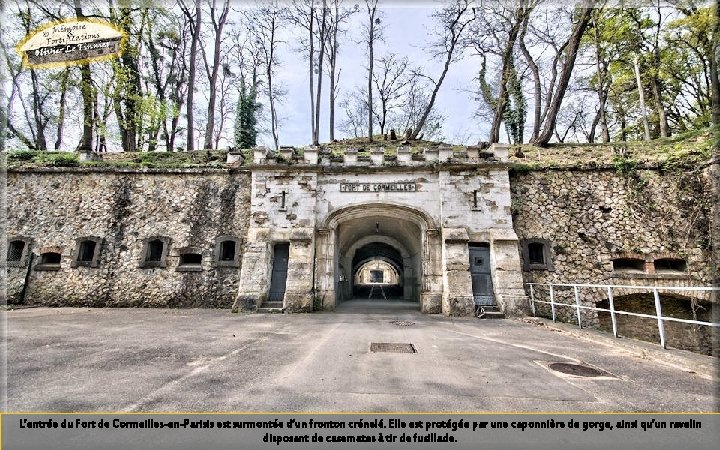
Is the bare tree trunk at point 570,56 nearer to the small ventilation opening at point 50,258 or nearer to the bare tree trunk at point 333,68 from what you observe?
the bare tree trunk at point 333,68

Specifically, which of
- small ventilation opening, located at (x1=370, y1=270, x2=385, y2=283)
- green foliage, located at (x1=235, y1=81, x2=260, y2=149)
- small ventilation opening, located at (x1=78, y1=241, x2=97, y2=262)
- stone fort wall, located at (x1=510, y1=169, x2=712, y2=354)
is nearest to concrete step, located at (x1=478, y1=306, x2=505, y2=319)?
stone fort wall, located at (x1=510, y1=169, x2=712, y2=354)

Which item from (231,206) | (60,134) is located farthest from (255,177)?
(60,134)

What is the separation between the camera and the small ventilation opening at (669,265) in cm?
1043

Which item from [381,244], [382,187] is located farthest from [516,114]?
[382,187]

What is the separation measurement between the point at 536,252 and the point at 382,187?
20.4 feet

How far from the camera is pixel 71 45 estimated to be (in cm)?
692

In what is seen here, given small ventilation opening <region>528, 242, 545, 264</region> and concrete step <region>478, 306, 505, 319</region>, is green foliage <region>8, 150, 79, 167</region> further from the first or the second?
small ventilation opening <region>528, 242, 545, 264</region>

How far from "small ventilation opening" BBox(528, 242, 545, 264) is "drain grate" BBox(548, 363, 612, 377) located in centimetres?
753

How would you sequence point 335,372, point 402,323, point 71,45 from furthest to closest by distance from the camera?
1. point 402,323
2. point 71,45
3. point 335,372

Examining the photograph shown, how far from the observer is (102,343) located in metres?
5.57

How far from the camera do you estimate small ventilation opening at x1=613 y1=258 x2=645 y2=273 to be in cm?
1066

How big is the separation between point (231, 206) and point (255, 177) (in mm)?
1666

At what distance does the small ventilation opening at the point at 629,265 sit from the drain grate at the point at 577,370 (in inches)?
340

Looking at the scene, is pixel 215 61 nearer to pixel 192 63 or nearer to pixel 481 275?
Result: pixel 192 63
